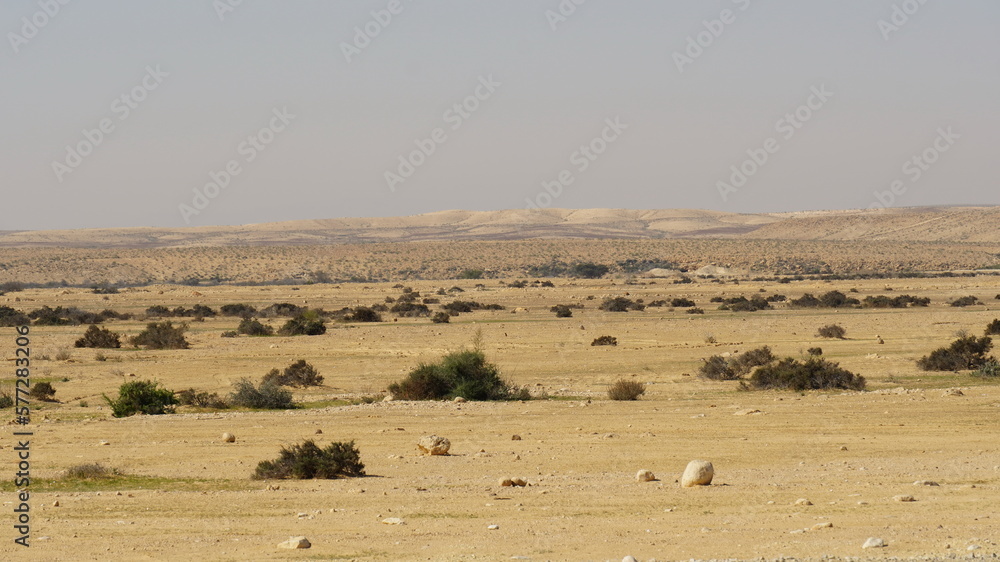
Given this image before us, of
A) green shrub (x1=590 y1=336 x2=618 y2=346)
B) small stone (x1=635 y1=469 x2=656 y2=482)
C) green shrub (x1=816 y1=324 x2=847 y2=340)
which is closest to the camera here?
small stone (x1=635 y1=469 x2=656 y2=482)

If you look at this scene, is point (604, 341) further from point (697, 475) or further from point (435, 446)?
point (697, 475)

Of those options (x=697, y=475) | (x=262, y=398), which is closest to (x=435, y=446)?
(x=697, y=475)

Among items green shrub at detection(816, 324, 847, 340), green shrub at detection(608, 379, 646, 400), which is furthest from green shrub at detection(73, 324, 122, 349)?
green shrub at detection(816, 324, 847, 340)

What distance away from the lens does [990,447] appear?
15.8m

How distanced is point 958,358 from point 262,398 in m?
16.8

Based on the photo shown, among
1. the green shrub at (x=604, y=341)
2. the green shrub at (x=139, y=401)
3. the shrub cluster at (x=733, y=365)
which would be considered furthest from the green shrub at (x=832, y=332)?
the green shrub at (x=139, y=401)

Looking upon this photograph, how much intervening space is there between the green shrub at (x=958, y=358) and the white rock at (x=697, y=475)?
54.5ft

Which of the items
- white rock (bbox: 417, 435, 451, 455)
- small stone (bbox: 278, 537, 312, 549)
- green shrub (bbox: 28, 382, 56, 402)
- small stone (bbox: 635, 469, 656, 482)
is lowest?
green shrub (bbox: 28, 382, 56, 402)

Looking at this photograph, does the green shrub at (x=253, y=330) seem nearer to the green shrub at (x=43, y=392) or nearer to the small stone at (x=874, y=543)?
the green shrub at (x=43, y=392)

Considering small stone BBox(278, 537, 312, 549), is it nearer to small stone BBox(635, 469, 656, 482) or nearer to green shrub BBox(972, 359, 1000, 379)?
small stone BBox(635, 469, 656, 482)

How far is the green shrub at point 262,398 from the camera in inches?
Answer: 891

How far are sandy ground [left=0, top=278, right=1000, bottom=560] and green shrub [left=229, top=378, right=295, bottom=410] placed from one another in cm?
89

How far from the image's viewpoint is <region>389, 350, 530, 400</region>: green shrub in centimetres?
2364

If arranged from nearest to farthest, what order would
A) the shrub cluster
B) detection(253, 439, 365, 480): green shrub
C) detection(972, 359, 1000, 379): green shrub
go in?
detection(253, 439, 365, 480): green shrub
detection(972, 359, 1000, 379): green shrub
the shrub cluster
